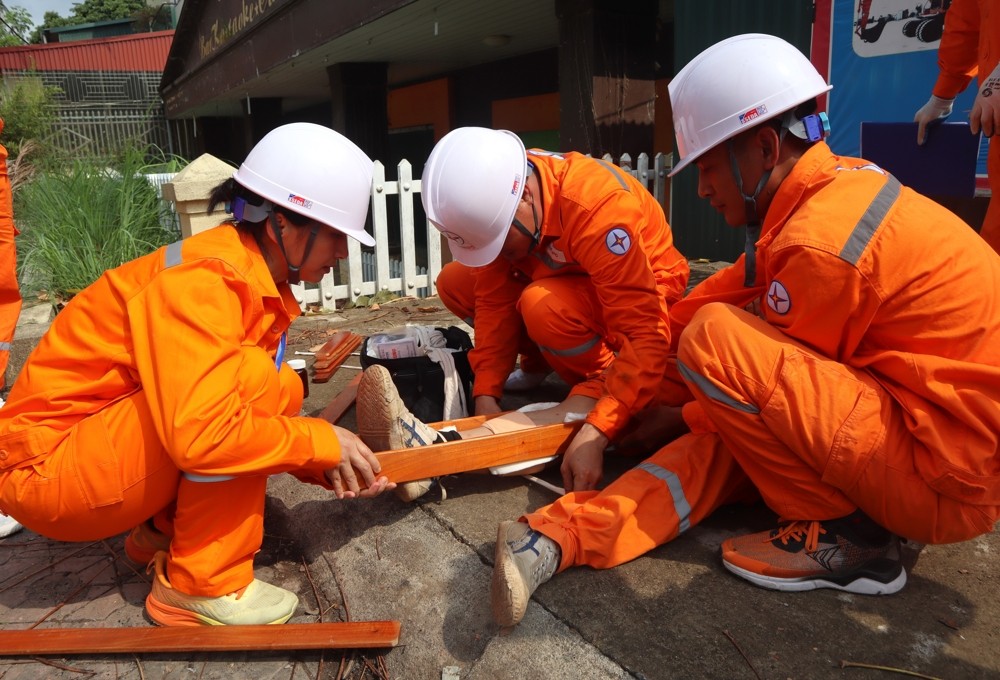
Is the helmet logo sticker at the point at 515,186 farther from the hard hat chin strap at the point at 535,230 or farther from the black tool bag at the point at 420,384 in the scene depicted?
the black tool bag at the point at 420,384

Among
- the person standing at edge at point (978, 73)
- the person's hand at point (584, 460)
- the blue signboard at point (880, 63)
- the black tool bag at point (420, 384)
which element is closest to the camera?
the person's hand at point (584, 460)

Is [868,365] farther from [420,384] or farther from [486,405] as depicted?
[420,384]

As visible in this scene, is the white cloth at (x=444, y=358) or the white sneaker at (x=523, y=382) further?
the white sneaker at (x=523, y=382)

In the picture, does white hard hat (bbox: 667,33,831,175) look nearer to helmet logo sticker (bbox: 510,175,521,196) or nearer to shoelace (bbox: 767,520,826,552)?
helmet logo sticker (bbox: 510,175,521,196)

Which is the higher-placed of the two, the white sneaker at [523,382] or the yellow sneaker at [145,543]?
the white sneaker at [523,382]

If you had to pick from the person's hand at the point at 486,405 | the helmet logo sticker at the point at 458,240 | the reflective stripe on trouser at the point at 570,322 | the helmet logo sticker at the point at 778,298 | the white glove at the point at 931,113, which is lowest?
the person's hand at the point at 486,405

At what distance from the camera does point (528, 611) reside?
2012 millimetres

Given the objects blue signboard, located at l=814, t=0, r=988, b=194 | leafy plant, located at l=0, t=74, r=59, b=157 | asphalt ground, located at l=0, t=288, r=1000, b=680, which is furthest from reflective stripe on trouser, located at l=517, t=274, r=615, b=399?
leafy plant, located at l=0, t=74, r=59, b=157

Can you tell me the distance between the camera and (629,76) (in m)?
6.70

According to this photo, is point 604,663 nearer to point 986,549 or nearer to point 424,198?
point 986,549

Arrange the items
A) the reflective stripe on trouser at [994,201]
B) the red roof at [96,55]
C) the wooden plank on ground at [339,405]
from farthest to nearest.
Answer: the red roof at [96,55] < the wooden plank on ground at [339,405] < the reflective stripe on trouser at [994,201]

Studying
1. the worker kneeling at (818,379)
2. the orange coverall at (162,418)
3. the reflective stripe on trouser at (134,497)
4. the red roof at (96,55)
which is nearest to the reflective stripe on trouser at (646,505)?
the worker kneeling at (818,379)

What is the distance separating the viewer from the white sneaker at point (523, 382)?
12.8ft

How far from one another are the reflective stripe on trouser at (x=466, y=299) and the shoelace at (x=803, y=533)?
6.06 ft
